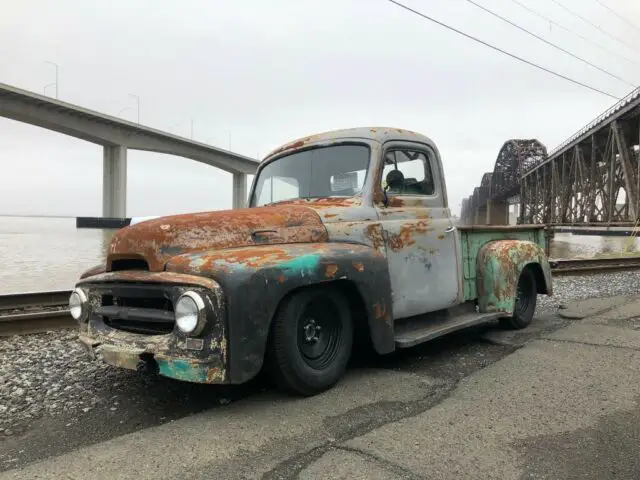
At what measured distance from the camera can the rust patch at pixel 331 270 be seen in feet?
11.4

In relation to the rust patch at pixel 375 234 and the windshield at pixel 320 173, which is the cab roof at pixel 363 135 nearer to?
the windshield at pixel 320 173

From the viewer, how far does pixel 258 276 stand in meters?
3.11

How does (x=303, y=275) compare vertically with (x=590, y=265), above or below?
above

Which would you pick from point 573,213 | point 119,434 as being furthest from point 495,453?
point 573,213

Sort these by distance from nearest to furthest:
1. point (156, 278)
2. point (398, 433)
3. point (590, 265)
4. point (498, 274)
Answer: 1. point (398, 433)
2. point (156, 278)
3. point (498, 274)
4. point (590, 265)

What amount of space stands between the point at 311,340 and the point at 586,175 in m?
55.1

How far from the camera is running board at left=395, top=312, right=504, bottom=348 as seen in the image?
4.11 meters

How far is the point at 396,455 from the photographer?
2693 mm

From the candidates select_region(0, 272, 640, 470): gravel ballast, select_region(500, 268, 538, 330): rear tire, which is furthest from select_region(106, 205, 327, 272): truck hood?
select_region(500, 268, 538, 330): rear tire

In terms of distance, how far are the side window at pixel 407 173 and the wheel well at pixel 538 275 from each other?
7.04 feet

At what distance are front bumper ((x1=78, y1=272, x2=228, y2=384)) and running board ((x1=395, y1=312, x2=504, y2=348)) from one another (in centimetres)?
164

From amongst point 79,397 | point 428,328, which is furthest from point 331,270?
point 79,397

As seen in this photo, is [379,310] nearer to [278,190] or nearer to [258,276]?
[258,276]

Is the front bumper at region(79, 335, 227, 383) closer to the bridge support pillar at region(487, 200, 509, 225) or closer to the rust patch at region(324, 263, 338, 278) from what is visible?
the rust patch at region(324, 263, 338, 278)
